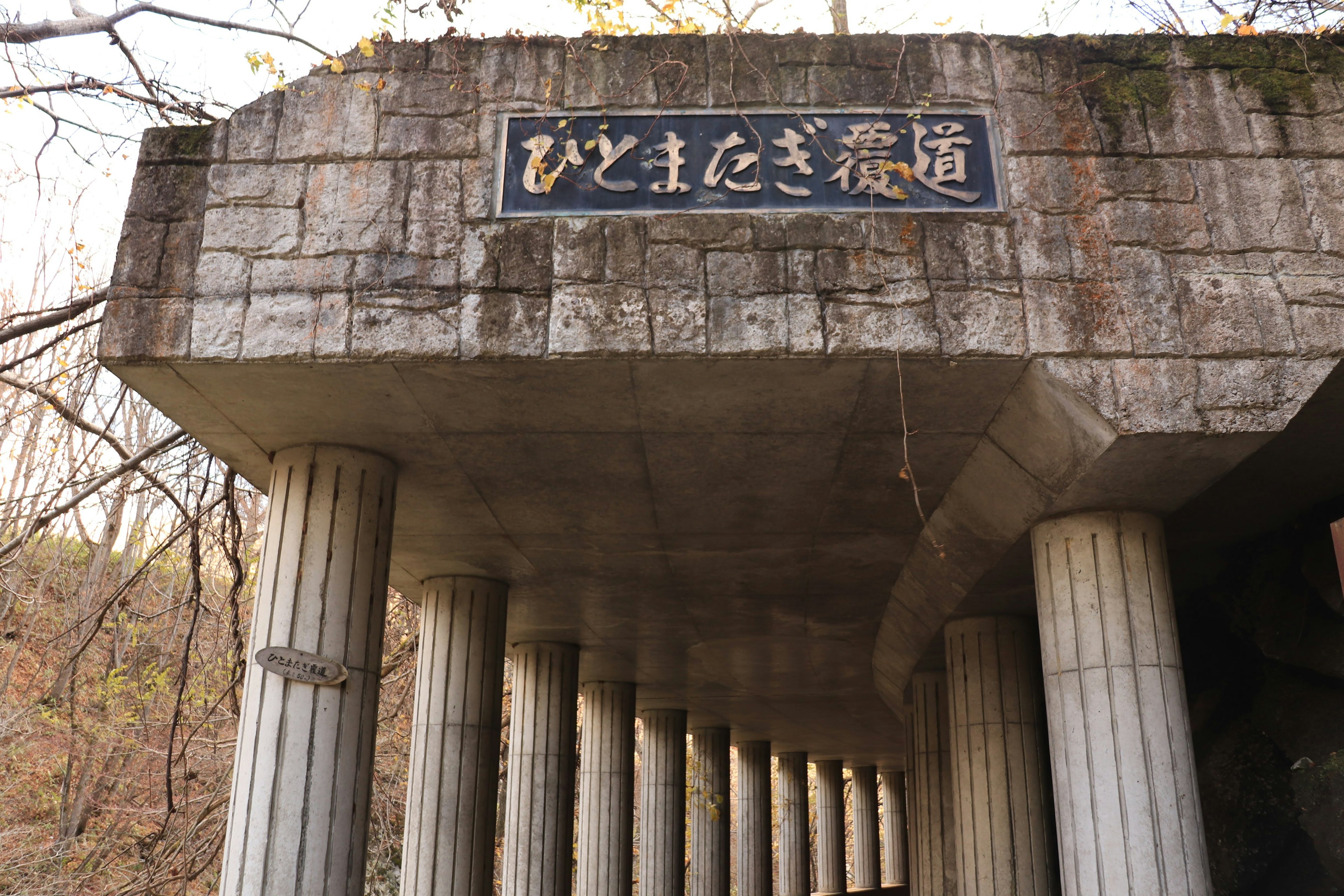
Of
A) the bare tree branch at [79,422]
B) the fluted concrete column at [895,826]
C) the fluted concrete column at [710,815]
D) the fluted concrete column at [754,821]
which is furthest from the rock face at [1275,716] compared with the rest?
the fluted concrete column at [895,826]

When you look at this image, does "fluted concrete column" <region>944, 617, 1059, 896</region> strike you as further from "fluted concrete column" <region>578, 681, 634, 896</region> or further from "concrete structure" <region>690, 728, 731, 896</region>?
"concrete structure" <region>690, 728, 731, 896</region>

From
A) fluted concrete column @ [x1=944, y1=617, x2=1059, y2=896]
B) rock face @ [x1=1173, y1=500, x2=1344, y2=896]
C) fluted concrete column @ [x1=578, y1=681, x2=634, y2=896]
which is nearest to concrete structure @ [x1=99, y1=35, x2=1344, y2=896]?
rock face @ [x1=1173, y1=500, x2=1344, y2=896]

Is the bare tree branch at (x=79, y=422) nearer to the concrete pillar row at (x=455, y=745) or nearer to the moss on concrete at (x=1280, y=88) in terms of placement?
the concrete pillar row at (x=455, y=745)

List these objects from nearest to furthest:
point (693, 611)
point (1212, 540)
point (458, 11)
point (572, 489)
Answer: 1. point (458, 11)
2. point (572, 489)
3. point (1212, 540)
4. point (693, 611)

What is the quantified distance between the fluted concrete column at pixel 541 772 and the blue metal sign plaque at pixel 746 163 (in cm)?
692

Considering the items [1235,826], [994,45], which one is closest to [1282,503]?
[1235,826]

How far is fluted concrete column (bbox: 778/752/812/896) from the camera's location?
20906 mm

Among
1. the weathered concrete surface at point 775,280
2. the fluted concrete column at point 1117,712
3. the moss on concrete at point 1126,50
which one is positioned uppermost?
the moss on concrete at point 1126,50

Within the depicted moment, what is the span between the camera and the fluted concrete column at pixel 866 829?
24641 millimetres

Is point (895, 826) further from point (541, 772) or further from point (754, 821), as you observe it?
point (541, 772)

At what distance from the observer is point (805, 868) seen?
20859 millimetres

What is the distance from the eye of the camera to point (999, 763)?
834 cm

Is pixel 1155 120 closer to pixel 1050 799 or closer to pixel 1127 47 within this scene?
pixel 1127 47

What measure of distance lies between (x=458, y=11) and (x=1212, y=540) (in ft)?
19.3
